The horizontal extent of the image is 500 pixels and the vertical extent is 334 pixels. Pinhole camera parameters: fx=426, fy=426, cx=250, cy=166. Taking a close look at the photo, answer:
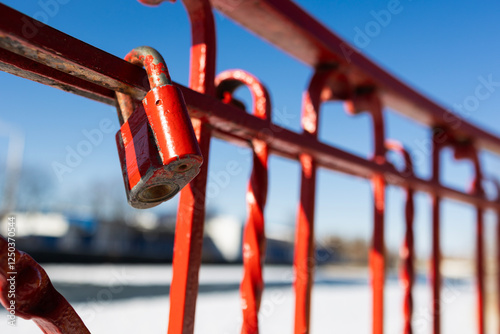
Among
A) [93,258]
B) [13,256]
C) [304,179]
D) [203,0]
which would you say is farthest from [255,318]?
[93,258]

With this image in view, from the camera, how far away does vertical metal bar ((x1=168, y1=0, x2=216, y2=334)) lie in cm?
69

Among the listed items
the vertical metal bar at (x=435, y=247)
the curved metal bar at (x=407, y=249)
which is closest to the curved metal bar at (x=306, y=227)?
the curved metal bar at (x=407, y=249)

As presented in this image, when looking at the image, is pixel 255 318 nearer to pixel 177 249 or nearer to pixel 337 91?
pixel 177 249

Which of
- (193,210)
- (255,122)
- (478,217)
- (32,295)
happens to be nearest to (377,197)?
(255,122)

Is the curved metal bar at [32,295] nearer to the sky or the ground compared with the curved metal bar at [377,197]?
nearer to the ground

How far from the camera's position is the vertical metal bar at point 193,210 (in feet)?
2.26

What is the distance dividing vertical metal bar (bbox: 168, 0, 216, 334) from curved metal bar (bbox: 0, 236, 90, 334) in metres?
0.17

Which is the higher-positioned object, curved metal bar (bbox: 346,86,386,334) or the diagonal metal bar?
the diagonal metal bar

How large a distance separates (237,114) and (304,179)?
302mm

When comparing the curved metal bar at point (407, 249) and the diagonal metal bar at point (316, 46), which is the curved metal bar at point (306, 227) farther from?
the curved metal bar at point (407, 249)

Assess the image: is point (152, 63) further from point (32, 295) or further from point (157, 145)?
point (32, 295)

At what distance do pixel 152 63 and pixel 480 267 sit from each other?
5.62 ft

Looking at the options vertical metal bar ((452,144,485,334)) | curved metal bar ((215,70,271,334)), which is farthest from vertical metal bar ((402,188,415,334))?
curved metal bar ((215,70,271,334))

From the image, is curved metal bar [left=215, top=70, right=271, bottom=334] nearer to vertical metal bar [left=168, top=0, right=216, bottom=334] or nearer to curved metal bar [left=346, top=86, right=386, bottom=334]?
vertical metal bar [left=168, top=0, right=216, bottom=334]
